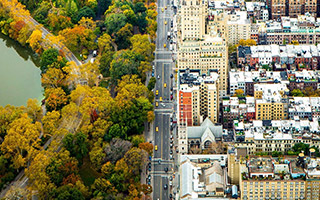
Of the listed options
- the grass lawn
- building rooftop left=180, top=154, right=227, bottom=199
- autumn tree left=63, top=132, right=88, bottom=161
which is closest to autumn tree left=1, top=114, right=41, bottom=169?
autumn tree left=63, top=132, right=88, bottom=161

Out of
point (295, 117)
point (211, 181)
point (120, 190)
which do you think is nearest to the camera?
point (211, 181)

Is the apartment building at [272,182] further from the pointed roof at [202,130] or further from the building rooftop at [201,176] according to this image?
the pointed roof at [202,130]

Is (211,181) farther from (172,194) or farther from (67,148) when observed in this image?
(67,148)

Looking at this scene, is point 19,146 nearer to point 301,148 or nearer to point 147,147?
point 147,147

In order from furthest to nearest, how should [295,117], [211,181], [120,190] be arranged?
[295,117] < [120,190] < [211,181]

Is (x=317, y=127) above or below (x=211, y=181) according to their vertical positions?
above

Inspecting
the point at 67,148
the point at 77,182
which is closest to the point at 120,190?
the point at 77,182

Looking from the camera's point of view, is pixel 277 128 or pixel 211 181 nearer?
pixel 211 181

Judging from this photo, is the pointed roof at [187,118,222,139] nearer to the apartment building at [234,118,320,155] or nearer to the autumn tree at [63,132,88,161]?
the apartment building at [234,118,320,155]
